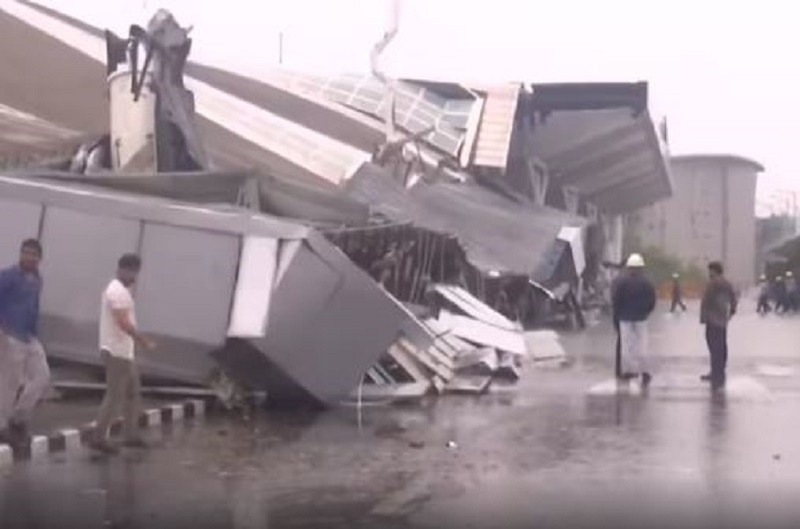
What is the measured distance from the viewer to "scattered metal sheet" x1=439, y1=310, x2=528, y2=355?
1948cm

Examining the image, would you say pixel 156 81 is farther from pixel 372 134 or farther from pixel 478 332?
pixel 372 134

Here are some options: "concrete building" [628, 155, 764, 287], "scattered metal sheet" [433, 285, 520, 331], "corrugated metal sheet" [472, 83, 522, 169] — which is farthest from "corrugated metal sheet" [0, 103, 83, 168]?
"concrete building" [628, 155, 764, 287]

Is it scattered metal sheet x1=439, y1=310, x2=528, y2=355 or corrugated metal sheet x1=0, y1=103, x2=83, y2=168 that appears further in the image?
corrugated metal sheet x1=0, y1=103, x2=83, y2=168

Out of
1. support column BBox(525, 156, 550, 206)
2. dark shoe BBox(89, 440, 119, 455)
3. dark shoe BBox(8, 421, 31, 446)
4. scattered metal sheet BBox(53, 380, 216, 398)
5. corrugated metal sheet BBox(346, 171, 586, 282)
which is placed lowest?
dark shoe BBox(89, 440, 119, 455)

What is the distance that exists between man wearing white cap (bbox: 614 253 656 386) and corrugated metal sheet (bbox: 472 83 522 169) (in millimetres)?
25153

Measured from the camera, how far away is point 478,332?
1986cm

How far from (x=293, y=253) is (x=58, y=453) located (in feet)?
10.7

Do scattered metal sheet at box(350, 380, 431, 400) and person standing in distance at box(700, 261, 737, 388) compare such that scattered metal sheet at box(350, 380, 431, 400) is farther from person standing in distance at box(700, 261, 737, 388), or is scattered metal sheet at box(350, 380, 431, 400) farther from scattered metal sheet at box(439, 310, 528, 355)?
person standing in distance at box(700, 261, 737, 388)

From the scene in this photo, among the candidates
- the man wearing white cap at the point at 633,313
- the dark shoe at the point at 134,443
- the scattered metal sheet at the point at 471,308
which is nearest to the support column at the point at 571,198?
the scattered metal sheet at the point at 471,308

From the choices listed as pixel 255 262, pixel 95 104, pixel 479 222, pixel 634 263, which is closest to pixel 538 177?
pixel 95 104

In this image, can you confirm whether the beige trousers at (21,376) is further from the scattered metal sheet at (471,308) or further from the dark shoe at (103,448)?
the scattered metal sheet at (471,308)

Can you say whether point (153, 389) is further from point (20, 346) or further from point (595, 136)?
point (595, 136)

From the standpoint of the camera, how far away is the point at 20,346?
11344 millimetres

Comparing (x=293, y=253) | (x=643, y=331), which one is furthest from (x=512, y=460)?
(x=643, y=331)
